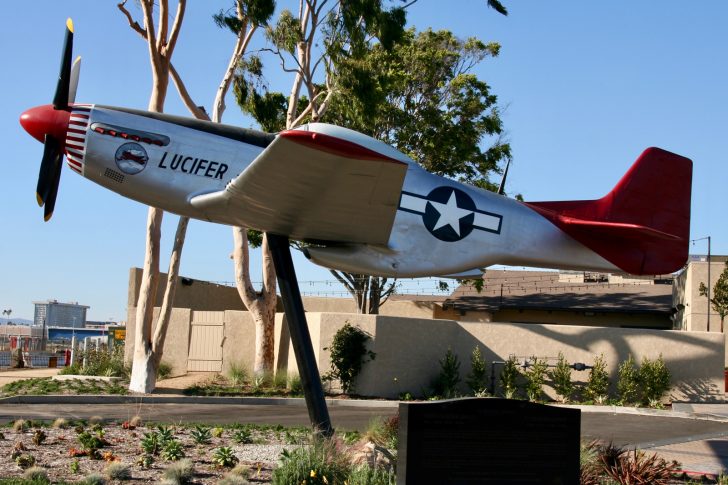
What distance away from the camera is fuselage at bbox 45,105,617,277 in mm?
10648

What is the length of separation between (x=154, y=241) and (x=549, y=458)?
16.4 meters

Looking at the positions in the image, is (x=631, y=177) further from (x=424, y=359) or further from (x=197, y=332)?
(x=197, y=332)

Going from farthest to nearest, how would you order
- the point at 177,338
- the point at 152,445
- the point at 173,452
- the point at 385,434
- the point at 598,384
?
the point at 177,338, the point at 598,384, the point at 385,434, the point at 152,445, the point at 173,452

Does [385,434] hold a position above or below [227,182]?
below

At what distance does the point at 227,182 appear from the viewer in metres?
10.7

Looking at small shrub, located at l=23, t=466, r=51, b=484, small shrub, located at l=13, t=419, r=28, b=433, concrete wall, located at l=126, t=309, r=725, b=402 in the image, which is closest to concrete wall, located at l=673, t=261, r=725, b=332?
concrete wall, located at l=126, t=309, r=725, b=402

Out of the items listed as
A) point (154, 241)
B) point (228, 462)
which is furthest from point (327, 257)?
point (154, 241)

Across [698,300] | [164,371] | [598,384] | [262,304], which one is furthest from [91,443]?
[698,300]

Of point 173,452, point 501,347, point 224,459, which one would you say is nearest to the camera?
point 224,459

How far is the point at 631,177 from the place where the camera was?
12422 millimetres

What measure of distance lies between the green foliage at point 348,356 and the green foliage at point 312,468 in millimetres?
14826

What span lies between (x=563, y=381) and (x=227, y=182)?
15809 mm

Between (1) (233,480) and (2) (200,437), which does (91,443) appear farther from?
(1) (233,480)

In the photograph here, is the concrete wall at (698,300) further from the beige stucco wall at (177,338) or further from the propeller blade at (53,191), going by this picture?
the propeller blade at (53,191)
